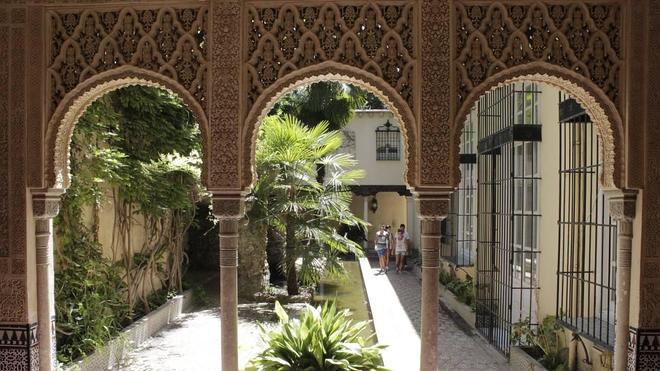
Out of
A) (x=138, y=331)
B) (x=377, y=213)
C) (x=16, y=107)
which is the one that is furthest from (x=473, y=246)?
(x=377, y=213)

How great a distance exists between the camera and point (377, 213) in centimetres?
2072

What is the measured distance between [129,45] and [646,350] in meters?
3.97

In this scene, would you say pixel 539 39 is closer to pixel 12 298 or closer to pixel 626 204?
pixel 626 204

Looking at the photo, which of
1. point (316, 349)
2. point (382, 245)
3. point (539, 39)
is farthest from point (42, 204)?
point (382, 245)

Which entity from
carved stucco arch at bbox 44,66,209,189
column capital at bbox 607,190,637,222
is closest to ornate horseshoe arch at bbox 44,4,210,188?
carved stucco arch at bbox 44,66,209,189

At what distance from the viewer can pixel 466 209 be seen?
34.4 ft

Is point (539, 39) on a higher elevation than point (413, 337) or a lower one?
higher

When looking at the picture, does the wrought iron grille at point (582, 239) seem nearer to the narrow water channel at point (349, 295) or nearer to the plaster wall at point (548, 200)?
the plaster wall at point (548, 200)

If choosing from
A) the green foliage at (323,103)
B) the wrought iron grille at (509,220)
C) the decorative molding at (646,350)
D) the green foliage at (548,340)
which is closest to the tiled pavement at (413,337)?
the wrought iron grille at (509,220)

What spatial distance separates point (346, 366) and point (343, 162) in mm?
5418

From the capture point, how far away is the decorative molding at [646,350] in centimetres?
366

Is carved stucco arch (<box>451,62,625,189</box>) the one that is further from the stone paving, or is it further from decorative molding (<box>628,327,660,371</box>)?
the stone paving

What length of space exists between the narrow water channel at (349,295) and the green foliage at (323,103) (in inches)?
135

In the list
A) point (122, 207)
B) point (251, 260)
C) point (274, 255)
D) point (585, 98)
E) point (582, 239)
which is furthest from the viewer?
point (274, 255)
